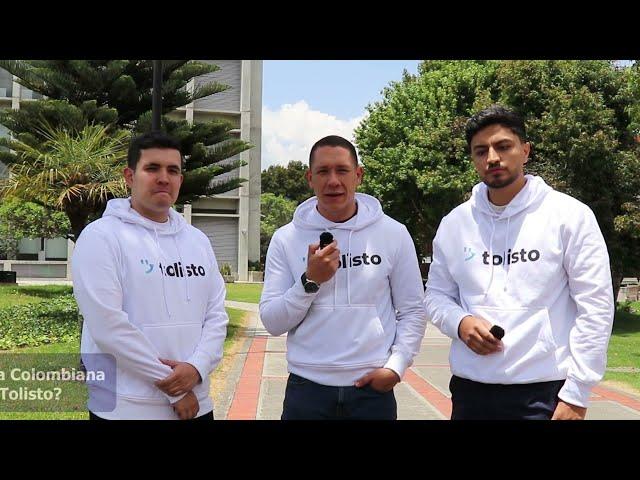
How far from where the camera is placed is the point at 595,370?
2.48 m

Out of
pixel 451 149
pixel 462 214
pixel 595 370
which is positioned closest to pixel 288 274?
pixel 462 214

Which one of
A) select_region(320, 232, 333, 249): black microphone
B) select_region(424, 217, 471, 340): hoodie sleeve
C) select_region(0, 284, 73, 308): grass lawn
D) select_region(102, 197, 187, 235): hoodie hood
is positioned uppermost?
select_region(102, 197, 187, 235): hoodie hood

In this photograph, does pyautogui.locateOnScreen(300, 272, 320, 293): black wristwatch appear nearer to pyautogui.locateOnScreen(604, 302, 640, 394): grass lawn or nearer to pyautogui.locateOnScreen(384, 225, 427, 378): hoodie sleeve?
pyautogui.locateOnScreen(384, 225, 427, 378): hoodie sleeve

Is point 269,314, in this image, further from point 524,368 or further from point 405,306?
point 524,368

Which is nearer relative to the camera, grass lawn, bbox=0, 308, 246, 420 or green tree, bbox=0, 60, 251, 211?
grass lawn, bbox=0, 308, 246, 420

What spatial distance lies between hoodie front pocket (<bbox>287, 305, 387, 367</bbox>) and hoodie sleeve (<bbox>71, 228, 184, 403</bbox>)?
57 centimetres

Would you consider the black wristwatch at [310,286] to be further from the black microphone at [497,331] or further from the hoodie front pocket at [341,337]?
the black microphone at [497,331]

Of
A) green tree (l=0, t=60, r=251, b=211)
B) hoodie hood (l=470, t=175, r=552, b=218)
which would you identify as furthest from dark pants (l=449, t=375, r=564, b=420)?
green tree (l=0, t=60, r=251, b=211)

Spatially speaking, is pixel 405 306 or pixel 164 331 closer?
pixel 164 331

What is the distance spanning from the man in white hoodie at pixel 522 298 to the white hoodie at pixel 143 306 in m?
0.96

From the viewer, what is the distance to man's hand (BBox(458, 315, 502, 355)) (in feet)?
8.45

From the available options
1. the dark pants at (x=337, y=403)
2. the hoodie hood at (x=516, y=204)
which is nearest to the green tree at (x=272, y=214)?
the dark pants at (x=337, y=403)
